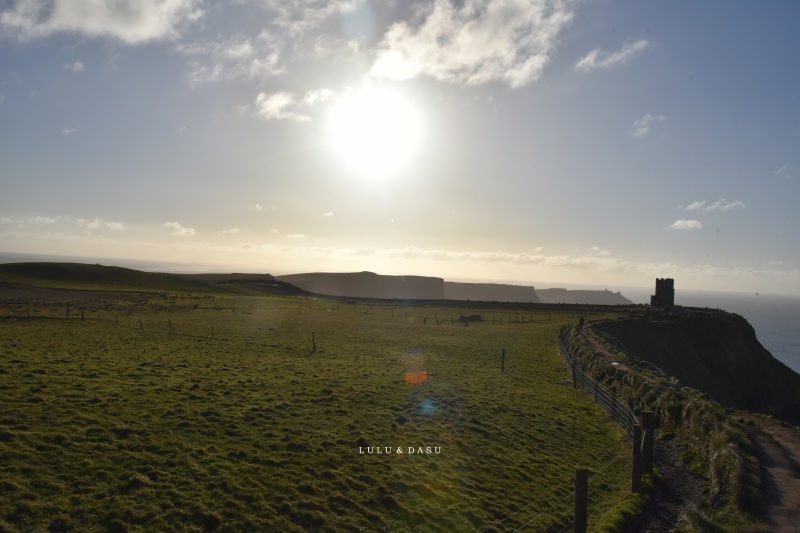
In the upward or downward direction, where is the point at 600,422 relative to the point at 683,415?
downward

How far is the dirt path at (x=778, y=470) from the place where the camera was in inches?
512

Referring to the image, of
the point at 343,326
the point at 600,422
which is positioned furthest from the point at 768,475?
the point at 343,326

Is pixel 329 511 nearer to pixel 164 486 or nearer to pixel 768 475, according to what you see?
pixel 164 486

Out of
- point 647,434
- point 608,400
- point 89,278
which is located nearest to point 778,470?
point 647,434

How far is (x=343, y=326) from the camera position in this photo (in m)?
59.4

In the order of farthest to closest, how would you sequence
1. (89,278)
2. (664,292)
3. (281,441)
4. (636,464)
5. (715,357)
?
(89,278) < (664,292) < (715,357) < (281,441) < (636,464)

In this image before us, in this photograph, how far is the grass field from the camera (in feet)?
41.0

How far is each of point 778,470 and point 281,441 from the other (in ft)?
62.6

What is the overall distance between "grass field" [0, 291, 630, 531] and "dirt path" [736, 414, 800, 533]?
14.7ft

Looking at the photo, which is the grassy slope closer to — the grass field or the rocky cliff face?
the grass field

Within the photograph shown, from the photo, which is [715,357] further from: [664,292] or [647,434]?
[647,434]

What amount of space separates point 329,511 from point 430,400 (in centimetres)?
1297

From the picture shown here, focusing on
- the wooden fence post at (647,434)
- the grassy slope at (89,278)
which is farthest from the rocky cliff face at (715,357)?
the grassy slope at (89,278)

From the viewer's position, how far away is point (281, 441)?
57.3 feet
